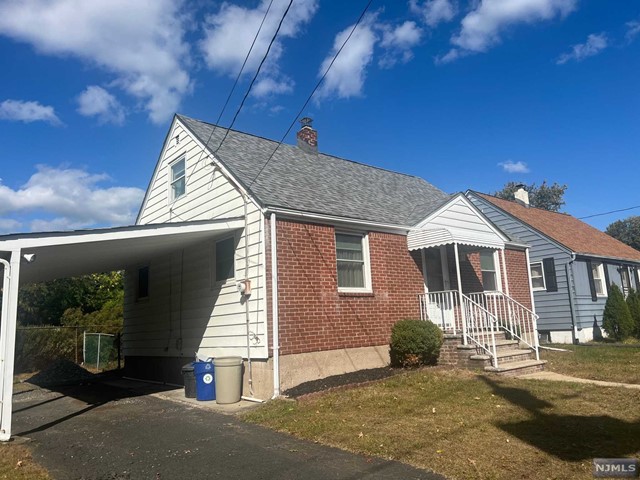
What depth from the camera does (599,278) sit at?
20359 mm

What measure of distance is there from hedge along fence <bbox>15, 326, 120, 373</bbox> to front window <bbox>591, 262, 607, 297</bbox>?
1999 cm

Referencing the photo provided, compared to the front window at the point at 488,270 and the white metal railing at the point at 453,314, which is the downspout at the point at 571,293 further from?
the white metal railing at the point at 453,314

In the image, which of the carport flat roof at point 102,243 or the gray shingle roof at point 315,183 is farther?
the gray shingle roof at point 315,183

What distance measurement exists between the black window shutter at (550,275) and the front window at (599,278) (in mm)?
2048

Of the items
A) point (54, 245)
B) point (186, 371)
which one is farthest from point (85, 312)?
point (54, 245)

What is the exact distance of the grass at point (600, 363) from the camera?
32.8ft

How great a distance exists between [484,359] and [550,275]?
10.7 m

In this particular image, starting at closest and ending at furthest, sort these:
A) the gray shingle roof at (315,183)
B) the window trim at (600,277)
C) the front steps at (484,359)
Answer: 1. the front steps at (484,359)
2. the gray shingle roof at (315,183)
3. the window trim at (600,277)

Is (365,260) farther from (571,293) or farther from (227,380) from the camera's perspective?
(571,293)

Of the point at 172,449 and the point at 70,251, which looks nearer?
the point at 172,449

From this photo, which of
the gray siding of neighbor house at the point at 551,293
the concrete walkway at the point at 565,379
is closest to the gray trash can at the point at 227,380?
the concrete walkway at the point at 565,379

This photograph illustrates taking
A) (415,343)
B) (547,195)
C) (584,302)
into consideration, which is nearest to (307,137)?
(415,343)

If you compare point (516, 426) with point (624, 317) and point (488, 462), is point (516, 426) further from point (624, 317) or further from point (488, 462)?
point (624, 317)

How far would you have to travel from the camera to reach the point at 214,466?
221 inches
